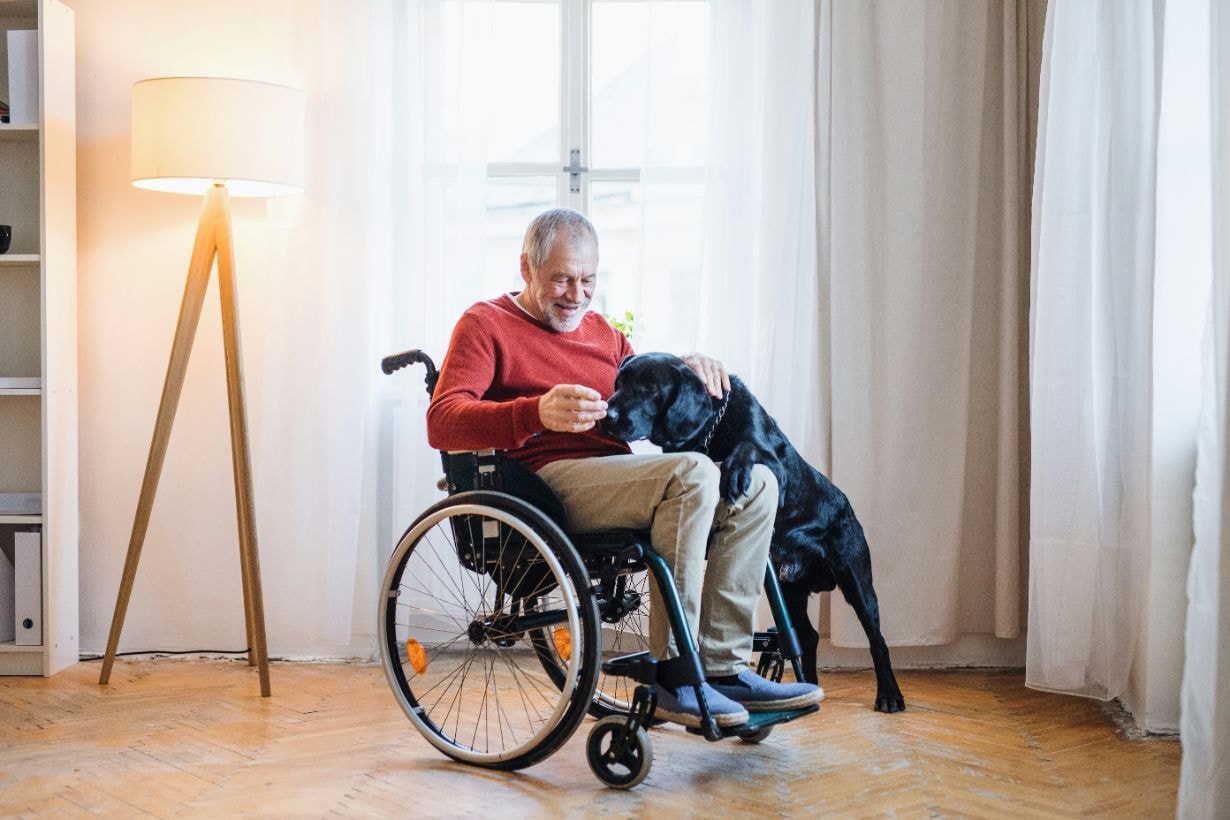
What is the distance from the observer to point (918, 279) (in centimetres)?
320

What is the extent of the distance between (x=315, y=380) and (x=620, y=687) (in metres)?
1.14

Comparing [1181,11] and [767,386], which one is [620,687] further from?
[1181,11]

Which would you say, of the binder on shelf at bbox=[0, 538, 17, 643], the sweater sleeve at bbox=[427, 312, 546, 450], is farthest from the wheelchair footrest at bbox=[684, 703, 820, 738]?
the binder on shelf at bbox=[0, 538, 17, 643]

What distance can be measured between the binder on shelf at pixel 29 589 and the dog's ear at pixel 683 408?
181 centimetres

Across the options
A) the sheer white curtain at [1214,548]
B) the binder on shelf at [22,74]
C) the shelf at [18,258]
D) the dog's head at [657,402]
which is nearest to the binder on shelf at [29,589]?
the shelf at [18,258]

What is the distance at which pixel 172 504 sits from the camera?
11.3 feet

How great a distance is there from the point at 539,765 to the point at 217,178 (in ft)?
5.19

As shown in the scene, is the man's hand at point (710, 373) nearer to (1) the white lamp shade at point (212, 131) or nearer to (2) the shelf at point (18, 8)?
(1) the white lamp shade at point (212, 131)

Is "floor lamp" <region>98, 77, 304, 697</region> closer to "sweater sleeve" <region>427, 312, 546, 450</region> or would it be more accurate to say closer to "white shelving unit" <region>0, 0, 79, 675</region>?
"white shelving unit" <region>0, 0, 79, 675</region>

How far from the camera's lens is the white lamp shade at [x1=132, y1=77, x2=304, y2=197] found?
117 inches

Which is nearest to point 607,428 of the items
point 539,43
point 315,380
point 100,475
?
point 315,380

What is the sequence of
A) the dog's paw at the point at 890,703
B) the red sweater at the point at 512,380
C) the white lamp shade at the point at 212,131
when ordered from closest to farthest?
the red sweater at the point at 512,380
the dog's paw at the point at 890,703
the white lamp shade at the point at 212,131

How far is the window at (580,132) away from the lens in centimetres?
326

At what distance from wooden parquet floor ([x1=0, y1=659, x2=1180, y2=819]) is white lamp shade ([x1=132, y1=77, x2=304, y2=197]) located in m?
1.26
